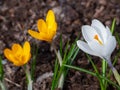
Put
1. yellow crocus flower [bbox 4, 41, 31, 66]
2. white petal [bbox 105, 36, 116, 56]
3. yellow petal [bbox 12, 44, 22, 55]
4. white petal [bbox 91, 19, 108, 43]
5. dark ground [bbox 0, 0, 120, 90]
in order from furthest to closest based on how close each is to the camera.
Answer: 1. dark ground [bbox 0, 0, 120, 90]
2. yellow petal [bbox 12, 44, 22, 55]
3. yellow crocus flower [bbox 4, 41, 31, 66]
4. white petal [bbox 91, 19, 108, 43]
5. white petal [bbox 105, 36, 116, 56]

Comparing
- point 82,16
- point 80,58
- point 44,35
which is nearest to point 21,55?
point 44,35

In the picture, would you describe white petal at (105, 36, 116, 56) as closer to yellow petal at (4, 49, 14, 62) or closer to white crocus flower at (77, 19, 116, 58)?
white crocus flower at (77, 19, 116, 58)

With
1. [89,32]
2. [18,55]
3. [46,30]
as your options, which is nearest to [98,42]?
[89,32]

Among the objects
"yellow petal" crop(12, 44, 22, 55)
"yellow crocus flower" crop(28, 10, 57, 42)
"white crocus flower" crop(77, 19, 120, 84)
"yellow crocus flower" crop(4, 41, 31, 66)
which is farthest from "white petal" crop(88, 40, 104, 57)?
"yellow petal" crop(12, 44, 22, 55)

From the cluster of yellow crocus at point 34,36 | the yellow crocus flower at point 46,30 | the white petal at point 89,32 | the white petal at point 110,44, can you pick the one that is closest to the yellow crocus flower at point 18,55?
the cluster of yellow crocus at point 34,36

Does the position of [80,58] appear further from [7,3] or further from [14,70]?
[7,3]
